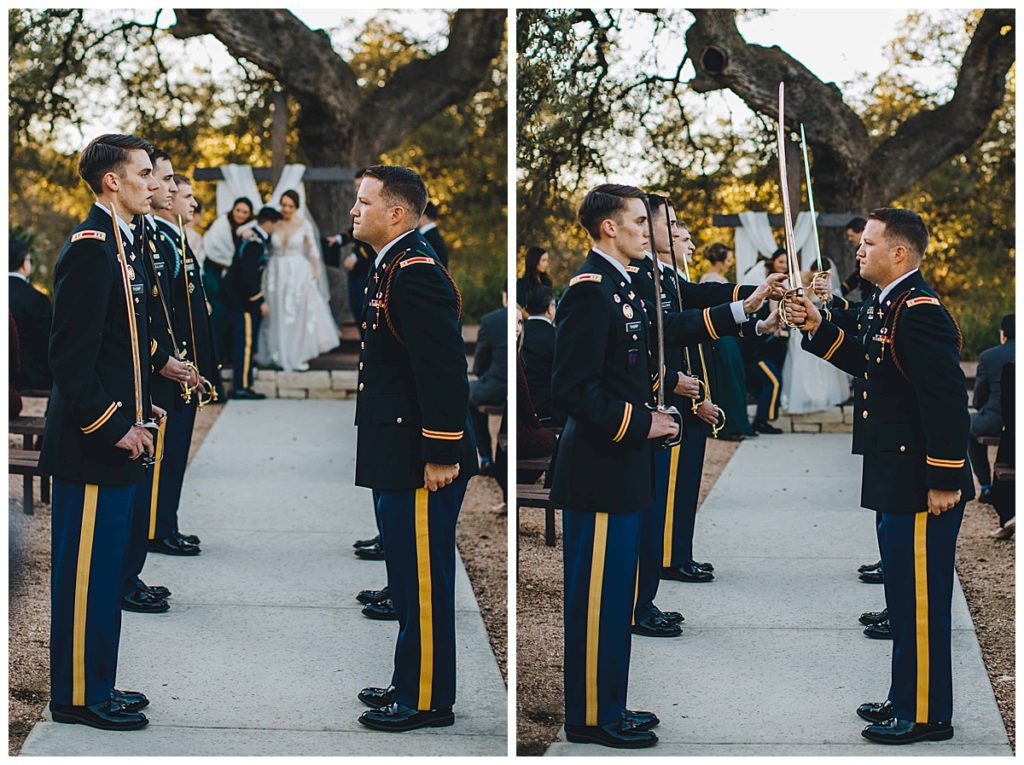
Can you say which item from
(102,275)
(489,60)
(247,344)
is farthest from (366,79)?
(102,275)

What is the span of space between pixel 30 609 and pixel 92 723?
1.27 meters

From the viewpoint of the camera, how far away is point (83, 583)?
4.14 meters

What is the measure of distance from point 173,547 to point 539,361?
196 cm

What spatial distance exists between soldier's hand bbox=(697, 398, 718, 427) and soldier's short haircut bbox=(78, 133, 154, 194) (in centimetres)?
184

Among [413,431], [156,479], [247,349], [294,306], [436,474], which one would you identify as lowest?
[156,479]

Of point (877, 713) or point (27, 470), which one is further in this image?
point (27, 470)

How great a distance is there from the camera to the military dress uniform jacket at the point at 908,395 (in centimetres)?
388

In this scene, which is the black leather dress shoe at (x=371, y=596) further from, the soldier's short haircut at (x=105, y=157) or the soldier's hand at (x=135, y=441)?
the soldier's short haircut at (x=105, y=157)

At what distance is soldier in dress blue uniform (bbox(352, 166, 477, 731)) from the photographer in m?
3.94

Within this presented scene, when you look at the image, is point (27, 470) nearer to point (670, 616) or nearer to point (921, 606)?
point (670, 616)

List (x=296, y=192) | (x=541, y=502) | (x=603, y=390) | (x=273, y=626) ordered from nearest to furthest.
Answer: (x=603, y=390), (x=541, y=502), (x=273, y=626), (x=296, y=192)

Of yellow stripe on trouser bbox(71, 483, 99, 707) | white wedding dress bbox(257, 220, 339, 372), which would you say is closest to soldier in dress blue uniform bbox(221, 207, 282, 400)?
white wedding dress bbox(257, 220, 339, 372)

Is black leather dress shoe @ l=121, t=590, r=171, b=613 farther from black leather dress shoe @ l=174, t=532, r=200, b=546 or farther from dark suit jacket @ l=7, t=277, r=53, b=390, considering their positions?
dark suit jacket @ l=7, t=277, r=53, b=390

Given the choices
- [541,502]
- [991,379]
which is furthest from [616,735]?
[991,379]
